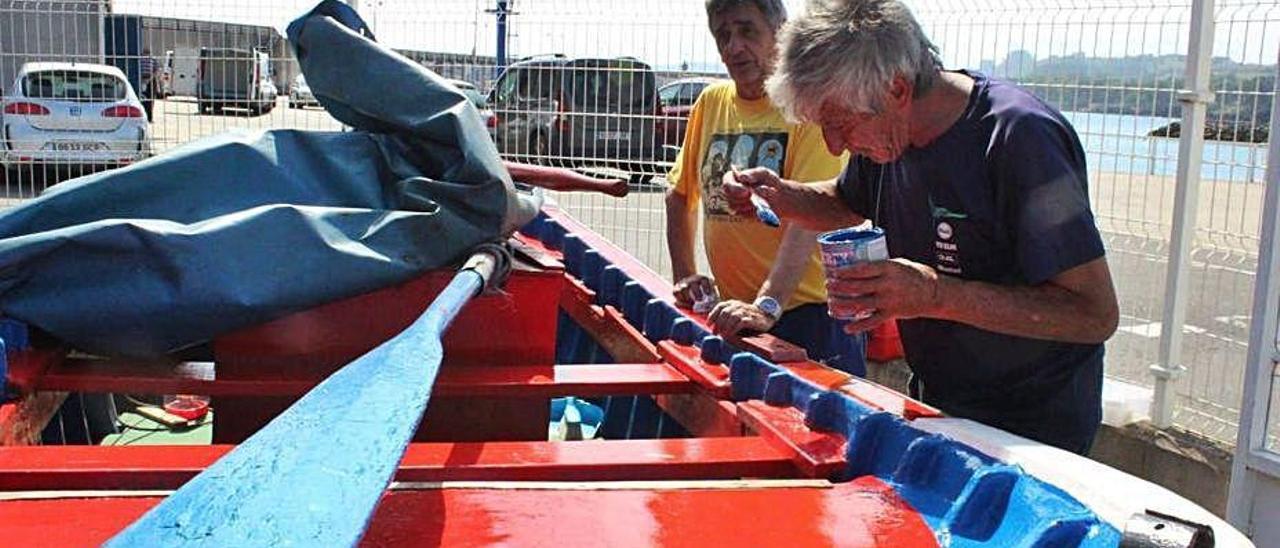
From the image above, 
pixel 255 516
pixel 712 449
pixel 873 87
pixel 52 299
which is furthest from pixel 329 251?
pixel 255 516

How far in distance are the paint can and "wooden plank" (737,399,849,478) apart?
322 mm

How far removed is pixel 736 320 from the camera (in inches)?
112

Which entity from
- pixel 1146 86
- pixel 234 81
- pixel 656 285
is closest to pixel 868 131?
pixel 656 285

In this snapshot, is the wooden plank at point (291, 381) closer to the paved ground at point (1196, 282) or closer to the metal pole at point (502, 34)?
the paved ground at point (1196, 282)

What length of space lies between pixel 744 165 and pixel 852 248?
1559 millimetres

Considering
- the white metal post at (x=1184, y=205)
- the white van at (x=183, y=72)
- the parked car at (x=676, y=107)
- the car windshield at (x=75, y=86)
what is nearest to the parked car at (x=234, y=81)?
the white van at (x=183, y=72)

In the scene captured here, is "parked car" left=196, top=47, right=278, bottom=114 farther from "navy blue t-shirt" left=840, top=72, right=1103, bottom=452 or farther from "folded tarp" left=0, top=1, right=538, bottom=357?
"navy blue t-shirt" left=840, top=72, right=1103, bottom=452

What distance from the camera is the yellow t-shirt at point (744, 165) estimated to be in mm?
3357

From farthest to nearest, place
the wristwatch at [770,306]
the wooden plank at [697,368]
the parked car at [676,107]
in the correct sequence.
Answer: the parked car at [676,107]
the wristwatch at [770,306]
the wooden plank at [697,368]

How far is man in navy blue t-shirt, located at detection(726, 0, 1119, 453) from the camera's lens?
6.72 ft

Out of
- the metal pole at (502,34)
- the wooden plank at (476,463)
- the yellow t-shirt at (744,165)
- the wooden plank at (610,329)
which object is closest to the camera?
the wooden plank at (476,463)

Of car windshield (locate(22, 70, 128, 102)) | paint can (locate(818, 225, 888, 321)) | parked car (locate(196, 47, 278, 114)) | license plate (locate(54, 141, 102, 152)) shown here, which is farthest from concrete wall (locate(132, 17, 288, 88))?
paint can (locate(818, 225, 888, 321))

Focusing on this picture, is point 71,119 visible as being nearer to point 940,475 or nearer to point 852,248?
point 852,248

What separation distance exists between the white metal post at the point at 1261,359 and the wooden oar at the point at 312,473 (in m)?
2.53
